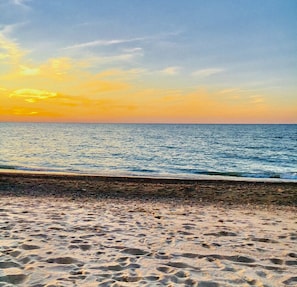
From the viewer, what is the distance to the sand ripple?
14.0 feet

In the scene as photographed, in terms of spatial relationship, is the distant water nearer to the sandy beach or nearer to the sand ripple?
the sandy beach

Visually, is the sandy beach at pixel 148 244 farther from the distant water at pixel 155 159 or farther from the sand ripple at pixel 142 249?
the distant water at pixel 155 159

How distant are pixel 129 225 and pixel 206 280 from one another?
2989 mm

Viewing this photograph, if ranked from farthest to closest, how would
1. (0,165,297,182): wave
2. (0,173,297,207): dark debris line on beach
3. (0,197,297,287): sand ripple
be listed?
(0,165,297,182): wave, (0,173,297,207): dark debris line on beach, (0,197,297,287): sand ripple

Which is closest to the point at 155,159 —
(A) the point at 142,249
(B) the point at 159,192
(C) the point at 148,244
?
(B) the point at 159,192

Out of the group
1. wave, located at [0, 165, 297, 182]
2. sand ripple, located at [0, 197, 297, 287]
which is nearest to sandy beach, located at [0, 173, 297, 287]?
sand ripple, located at [0, 197, 297, 287]

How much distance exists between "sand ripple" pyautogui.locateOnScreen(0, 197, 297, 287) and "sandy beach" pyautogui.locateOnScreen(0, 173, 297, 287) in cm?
1

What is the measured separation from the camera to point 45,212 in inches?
317

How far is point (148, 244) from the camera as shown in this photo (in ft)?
18.6

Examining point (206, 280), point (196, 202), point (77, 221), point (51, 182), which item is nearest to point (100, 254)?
point (206, 280)

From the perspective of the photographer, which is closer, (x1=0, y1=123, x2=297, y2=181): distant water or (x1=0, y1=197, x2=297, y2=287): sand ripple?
(x1=0, y1=197, x2=297, y2=287): sand ripple

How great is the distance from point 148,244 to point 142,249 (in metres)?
0.32

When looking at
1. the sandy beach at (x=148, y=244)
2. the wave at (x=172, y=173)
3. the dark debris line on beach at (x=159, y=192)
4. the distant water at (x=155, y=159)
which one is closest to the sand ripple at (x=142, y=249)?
the sandy beach at (x=148, y=244)

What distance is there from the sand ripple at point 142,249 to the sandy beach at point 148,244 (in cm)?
1
